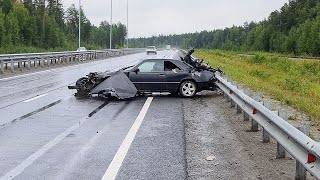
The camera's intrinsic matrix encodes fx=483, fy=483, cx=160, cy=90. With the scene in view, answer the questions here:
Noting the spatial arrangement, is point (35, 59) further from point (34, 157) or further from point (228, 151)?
point (228, 151)

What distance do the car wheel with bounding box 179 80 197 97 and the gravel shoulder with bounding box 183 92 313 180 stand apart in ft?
13.5

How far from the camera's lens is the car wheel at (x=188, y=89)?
16.0 meters

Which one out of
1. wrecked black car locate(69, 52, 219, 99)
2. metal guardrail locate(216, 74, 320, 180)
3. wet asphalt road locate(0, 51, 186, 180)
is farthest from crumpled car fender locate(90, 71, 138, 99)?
metal guardrail locate(216, 74, 320, 180)

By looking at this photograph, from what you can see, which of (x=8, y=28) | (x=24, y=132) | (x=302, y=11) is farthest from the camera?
(x=302, y=11)

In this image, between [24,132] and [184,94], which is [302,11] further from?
[24,132]

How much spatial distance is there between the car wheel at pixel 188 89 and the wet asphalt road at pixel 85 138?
1.32 meters

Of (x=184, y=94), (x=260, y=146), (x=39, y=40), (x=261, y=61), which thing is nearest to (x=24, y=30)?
(x=39, y=40)

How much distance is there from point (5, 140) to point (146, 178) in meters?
3.49

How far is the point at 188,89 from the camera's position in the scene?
1608cm

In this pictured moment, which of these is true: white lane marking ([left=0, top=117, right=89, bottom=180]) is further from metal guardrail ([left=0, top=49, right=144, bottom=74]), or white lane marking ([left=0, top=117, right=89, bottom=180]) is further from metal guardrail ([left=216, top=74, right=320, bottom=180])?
metal guardrail ([left=0, top=49, right=144, bottom=74])

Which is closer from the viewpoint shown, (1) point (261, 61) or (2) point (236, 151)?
(2) point (236, 151)

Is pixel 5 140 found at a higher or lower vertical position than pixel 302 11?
lower

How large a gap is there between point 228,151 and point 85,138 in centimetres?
264

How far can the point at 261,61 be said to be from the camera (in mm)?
55875
